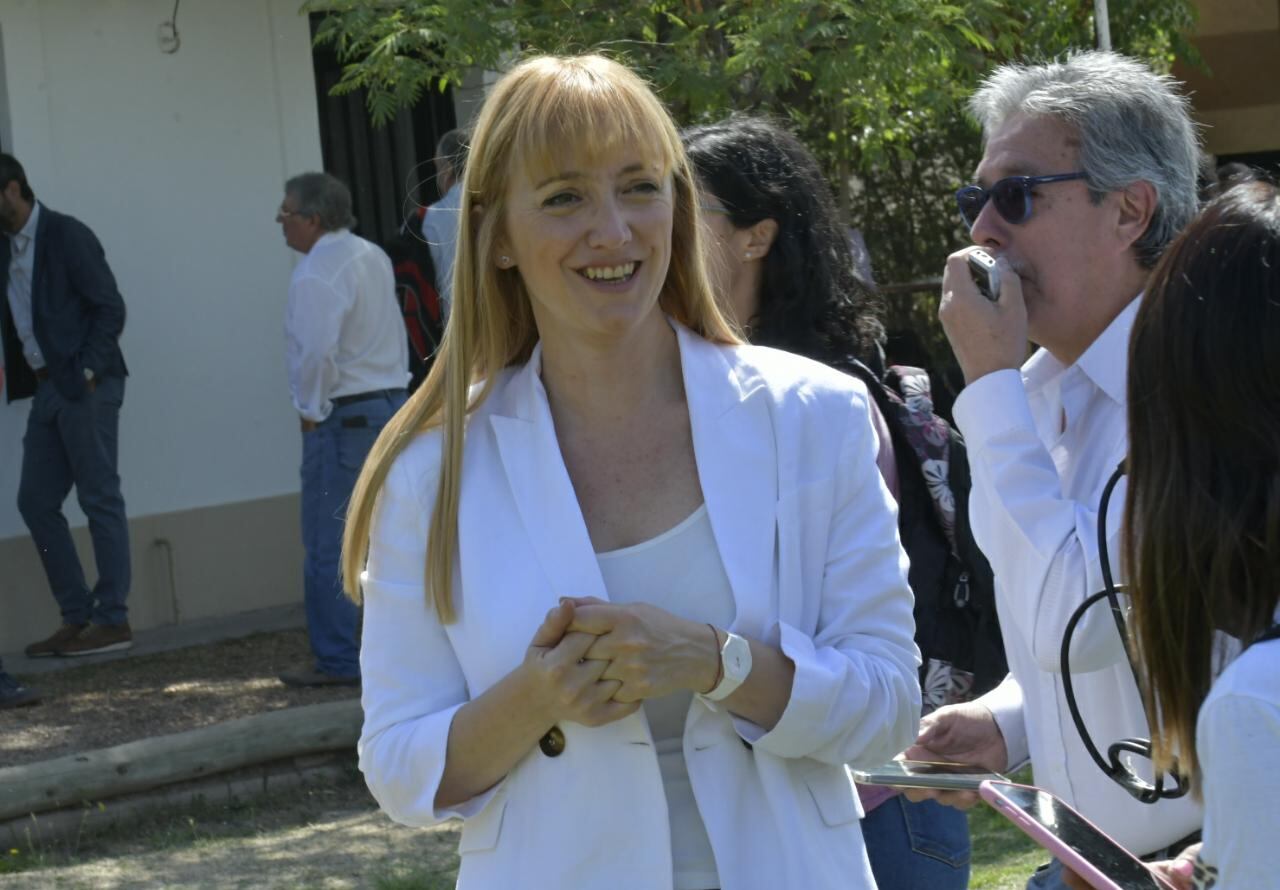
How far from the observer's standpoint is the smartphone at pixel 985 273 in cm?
261

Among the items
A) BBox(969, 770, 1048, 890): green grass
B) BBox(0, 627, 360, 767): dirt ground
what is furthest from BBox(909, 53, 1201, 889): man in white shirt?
BBox(0, 627, 360, 767): dirt ground

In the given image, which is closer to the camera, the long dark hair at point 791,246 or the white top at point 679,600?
the white top at point 679,600

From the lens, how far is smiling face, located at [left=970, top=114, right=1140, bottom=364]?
2.66 metres

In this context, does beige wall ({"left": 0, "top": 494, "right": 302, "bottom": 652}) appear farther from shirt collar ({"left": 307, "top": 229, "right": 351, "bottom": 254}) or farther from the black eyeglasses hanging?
the black eyeglasses hanging

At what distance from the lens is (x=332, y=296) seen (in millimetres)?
8148

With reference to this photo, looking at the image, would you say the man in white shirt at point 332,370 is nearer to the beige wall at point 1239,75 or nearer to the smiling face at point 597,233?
the smiling face at point 597,233

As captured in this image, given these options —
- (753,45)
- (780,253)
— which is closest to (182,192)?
(753,45)

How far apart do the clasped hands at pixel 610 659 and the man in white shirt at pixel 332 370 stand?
238 inches

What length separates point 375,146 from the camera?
1127cm

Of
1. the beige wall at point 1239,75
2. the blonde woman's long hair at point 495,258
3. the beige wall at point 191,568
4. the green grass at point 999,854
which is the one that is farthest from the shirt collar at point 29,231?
the beige wall at point 1239,75

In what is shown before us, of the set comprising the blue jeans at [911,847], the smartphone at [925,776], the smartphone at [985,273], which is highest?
the smartphone at [985,273]

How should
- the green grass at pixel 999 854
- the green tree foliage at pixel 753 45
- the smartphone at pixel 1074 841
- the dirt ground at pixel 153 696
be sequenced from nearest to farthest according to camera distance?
the smartphone at pixel 1074 841, the green grass at pixel 999 854, the green tree foliage at pixel 753 45, the dirt ground at pixel 153 696

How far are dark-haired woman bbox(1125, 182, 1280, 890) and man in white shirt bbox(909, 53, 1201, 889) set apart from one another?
1.79 feet

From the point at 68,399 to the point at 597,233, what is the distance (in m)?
6.97
